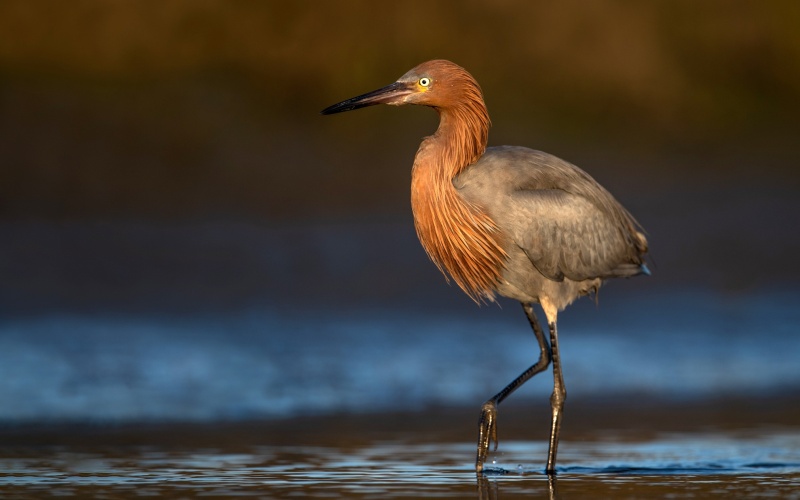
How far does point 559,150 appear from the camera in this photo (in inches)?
665

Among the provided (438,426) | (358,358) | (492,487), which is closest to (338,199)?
(358,358)

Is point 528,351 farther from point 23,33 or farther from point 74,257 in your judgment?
point 23,33

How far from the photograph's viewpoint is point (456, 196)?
8.92 m

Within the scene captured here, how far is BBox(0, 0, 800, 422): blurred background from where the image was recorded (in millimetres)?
11742

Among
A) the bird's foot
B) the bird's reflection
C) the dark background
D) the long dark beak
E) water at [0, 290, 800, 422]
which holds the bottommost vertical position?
the bird's reflection

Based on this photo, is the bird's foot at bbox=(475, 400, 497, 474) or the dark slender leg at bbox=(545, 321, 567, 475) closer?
the dark slender leg at bbox=(545, 321, 567, 475)

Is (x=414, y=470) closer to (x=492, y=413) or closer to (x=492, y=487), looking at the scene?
(x=492, y=487)

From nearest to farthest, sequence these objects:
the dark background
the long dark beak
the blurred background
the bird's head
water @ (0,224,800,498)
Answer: water @ (0,224,800,498) < the long dark beak < the bird's head < the blurred background < the dark background

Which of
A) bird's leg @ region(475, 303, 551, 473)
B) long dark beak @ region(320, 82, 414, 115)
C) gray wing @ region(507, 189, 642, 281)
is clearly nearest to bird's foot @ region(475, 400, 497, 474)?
bird's leg @ region(475, 303, 551, 473)

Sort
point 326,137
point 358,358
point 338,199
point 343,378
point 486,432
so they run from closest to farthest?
point 486,432, point 343,378, point 358,358, point 338,199, point 326,137

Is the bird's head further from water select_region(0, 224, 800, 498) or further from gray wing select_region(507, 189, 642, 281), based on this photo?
water select_region(0, 224, 800, 498)

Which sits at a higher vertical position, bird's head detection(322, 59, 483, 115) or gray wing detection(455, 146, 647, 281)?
bird's head detection(322, 59, 483, 115)

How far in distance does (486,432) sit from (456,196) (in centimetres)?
139

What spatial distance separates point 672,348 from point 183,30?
6.83 metres
